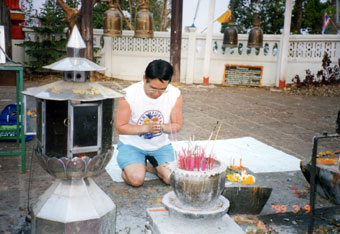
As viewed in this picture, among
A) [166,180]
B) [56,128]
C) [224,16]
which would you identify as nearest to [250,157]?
[166,180]

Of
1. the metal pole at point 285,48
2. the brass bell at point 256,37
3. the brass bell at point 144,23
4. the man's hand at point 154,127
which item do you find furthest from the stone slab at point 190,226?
the metal pole at point 285,48

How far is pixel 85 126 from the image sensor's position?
2.29 meters

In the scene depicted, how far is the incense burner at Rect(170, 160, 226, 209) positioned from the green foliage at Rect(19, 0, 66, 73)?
35.2ft

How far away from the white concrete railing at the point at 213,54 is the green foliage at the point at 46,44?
1.58ft

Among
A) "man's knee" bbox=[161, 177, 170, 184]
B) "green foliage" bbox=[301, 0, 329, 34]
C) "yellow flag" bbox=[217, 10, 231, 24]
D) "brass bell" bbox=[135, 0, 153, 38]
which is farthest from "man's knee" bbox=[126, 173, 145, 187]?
"green foliage" bbox=[301, 0, 329, 34]

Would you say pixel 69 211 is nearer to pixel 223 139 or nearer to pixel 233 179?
pixel 233 179

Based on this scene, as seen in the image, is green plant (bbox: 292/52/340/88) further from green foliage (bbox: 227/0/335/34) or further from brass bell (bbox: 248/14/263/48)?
green foliage (bbox: 227/0/335/34)

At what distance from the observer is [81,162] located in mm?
2287

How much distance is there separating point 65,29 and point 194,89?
5.09 meters

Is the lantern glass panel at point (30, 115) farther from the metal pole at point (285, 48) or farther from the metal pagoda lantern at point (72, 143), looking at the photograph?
the metal pole at point (285, 48)

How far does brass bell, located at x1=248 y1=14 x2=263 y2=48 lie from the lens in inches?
427

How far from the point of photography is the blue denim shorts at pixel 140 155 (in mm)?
3561

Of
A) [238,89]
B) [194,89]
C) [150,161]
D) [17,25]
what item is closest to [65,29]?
[17,25]

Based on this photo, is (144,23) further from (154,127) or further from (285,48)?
(154,127)
